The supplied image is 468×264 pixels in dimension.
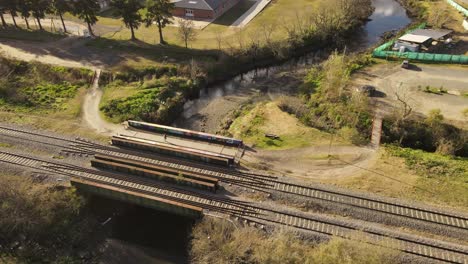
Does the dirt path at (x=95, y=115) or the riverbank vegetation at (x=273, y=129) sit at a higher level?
the dirt path at (x=95, y=115)

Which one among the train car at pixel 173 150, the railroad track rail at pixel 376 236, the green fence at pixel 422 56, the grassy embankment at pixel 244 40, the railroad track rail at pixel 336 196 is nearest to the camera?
the railroad track rail at pixel 376 236

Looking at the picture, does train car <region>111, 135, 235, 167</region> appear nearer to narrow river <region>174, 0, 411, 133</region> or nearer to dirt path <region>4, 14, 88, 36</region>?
narrow river <region>174, 0, 411, 133</region>

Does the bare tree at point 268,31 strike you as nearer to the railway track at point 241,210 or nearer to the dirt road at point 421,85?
the dirt road at point 421,85

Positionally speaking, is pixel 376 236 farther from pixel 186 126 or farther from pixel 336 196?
pixel 186 126

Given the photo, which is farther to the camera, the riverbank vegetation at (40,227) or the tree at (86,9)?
the tree at (86,9)

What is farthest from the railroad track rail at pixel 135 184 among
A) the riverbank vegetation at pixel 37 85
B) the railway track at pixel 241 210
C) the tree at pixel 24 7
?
the tree at pixel 24 7

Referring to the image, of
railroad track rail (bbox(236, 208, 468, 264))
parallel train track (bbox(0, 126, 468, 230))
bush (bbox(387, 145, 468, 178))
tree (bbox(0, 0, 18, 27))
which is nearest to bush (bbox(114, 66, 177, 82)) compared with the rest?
parallel train track (bbox(0, 126, 468, 230))

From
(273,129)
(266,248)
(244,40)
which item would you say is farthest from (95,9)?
(266,248)
